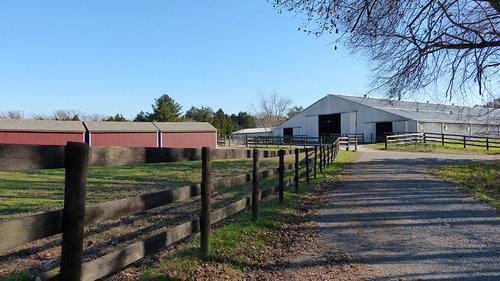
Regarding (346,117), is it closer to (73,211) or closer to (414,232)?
(414,232)

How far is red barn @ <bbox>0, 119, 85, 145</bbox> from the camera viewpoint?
27.8m

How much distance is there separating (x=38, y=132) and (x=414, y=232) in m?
32.7

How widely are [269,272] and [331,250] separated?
1161mm

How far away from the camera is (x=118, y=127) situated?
32.8 meters

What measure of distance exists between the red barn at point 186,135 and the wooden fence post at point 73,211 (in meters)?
33.0

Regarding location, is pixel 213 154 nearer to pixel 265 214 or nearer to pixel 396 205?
pixel 265 214

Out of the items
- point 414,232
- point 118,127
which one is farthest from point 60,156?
point 118,127

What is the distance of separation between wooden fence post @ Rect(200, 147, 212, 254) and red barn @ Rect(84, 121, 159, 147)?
30100 millimetres

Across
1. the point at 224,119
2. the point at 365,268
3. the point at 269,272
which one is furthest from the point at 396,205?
the point at 224,119

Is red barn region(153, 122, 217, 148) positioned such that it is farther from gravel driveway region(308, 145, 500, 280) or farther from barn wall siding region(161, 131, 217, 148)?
gravel driveway region(308, 145, 500, 280)

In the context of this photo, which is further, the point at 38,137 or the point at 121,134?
the point at 121,134

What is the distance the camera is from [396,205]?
281 inches

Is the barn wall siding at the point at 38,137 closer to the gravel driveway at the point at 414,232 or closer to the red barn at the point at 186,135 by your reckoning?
the red barn at the point at 186,135

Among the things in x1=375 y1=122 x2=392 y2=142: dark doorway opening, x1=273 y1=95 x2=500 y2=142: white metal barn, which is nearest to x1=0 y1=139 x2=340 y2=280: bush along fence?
x1=273 y1=95 x2=500 y2=142: white metal barn
